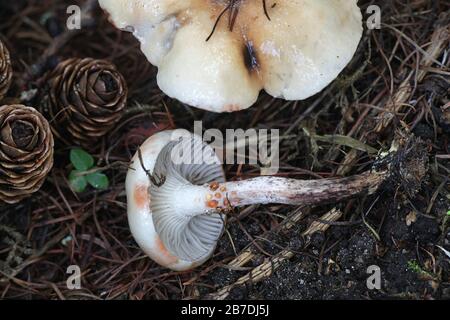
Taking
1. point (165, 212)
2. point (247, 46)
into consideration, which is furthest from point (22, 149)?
point (247, 46)

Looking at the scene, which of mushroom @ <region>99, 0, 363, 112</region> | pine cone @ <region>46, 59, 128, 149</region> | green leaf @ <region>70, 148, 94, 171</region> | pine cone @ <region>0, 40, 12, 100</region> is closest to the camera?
mushroom @ <region>99, 0, 363, 112</region>

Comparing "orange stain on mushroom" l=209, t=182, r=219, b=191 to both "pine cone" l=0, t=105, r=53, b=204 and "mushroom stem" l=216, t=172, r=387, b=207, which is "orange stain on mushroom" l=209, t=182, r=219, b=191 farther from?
"pine cone" l=0, t=105, r=53, b=204

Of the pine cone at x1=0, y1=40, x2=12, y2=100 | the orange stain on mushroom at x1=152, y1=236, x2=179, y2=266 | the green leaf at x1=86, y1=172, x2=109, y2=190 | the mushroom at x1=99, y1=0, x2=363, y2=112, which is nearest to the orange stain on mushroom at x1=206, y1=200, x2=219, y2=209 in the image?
the orange stain on mushroom at x1=152, y1=236, x2=179, y2=266

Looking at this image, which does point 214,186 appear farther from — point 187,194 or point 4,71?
point 4,71

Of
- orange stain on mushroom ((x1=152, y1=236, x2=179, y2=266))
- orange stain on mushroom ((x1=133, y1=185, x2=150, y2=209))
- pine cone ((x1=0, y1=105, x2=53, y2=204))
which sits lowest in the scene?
orange stain on mushroom ((x1=152, y1=236, x2=179, y2=266))

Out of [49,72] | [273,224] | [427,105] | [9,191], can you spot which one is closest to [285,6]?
[427,105]

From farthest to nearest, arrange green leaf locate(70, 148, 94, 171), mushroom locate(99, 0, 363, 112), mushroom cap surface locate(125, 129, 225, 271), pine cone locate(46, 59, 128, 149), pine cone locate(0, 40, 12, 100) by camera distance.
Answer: green leaf locate(70, 148, 94, 171) → pine cone locate(46, 59, 128, 149) → pine cone locate(0, 40, 12, 100) → mushroom cap surface locate(125, 129, 225, 271) → mushroom locate(99, 0, 363, 112)

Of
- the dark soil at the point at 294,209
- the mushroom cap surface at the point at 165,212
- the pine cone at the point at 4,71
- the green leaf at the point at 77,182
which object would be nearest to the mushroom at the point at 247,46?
the mushroom cap surface at the point at 165,212
